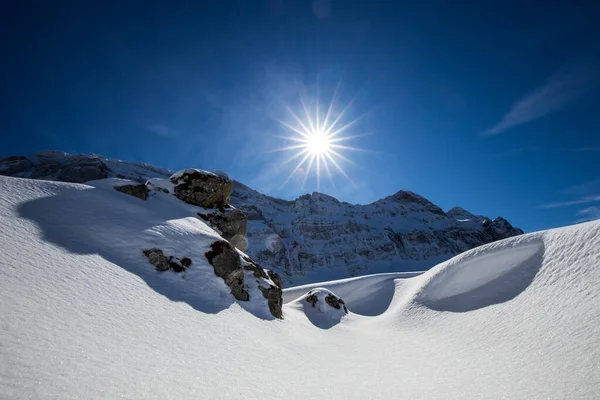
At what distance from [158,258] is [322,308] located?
15358mm

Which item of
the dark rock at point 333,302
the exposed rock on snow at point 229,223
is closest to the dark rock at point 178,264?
the exposed rock on snow at point 229,223

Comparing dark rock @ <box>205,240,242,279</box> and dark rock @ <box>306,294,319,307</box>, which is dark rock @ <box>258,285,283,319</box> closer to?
dark rock @ <box>205,240,242,279</box>

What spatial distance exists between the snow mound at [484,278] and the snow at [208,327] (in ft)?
0.30

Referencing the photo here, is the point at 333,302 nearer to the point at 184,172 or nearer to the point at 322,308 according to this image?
the point at 322,308

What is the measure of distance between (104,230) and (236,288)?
20.8 ft

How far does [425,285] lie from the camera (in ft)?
65.6

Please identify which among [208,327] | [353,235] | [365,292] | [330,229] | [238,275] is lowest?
[208,327]

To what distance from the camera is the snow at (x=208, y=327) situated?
4.20 metres

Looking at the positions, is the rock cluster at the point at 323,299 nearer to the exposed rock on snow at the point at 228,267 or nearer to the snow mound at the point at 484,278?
the snow mound at the point at 484,278

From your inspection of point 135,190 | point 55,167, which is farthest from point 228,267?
point 55,167

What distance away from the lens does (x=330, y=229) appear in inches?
5635

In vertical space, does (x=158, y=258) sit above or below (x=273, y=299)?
above

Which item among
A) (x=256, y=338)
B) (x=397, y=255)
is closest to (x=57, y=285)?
(x=256, y=338)

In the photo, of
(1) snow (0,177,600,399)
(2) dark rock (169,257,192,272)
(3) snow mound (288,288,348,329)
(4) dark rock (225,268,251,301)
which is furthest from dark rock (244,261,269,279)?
(3) snow mound (288,288,348,329)
